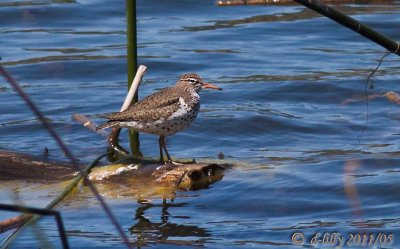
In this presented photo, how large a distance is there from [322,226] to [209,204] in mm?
882

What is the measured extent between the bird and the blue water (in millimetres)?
562

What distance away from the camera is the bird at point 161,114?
22.7 ft

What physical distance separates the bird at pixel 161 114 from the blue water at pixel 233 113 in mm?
562

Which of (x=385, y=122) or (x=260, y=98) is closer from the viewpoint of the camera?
(x=385, y=122)

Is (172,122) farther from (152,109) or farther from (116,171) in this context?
(116,171)

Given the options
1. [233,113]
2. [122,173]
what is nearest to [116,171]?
[122,173]

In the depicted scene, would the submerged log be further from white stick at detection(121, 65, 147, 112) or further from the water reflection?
white stick at detection(121, 65, 147, 112)

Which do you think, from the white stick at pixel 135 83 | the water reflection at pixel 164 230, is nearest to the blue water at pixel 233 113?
the water reflection at pixel 164 230

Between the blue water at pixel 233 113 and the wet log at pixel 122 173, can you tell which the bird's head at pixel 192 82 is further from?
the wet log at pixel 122 173

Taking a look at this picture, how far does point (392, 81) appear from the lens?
34.4 ft

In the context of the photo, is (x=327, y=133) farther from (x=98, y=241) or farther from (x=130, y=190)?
(x=98, y=241)

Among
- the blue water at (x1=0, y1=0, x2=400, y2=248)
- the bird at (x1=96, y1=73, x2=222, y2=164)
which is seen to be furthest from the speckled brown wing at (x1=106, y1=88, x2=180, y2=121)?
the blue water at (x1=0, y1=0, x2=400, y2=248)

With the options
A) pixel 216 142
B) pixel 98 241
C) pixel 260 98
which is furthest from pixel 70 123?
pixel 98 241

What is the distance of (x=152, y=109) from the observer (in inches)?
278
